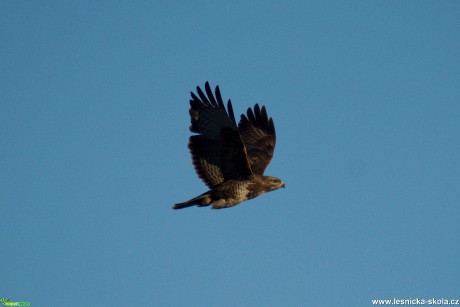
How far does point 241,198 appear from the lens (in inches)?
484

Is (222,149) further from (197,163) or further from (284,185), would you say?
(284,185)

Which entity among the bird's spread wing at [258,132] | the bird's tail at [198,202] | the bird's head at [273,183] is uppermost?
the bird's spread wing at [258,132]

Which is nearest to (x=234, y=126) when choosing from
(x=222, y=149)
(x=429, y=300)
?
(x=222, y=149)

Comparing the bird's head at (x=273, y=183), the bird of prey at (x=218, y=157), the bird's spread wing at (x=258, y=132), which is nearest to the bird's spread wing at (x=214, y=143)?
the bird of prey at (x=218, y=157)

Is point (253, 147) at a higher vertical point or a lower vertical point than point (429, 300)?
higher

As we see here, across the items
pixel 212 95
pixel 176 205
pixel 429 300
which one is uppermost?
pixel 212 95

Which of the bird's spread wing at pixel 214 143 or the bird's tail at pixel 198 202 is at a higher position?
the bird's spread wing at pixel 214 143

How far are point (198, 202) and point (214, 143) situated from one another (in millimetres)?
1067

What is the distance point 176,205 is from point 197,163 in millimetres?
910

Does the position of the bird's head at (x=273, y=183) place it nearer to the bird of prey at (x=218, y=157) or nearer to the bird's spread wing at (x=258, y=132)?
the bird of prey at (x=218, y=157)

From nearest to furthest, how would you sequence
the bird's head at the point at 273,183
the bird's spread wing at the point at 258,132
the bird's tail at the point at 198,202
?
the bird's tail at the point at 198,202
the bird's head at the point at 273,183
the bird's spread wing at the point at 258,132

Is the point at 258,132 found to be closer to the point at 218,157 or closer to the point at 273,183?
the point at 273,183

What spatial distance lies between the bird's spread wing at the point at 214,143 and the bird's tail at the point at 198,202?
0.29 meters

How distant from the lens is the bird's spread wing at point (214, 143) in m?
12.0
